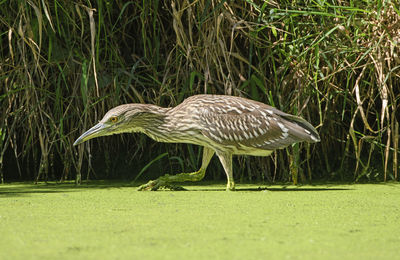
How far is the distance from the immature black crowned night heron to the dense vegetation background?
24 cm

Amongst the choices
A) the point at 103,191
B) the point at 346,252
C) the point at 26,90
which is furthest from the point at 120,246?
the point at 26,90

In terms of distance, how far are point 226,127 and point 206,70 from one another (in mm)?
511

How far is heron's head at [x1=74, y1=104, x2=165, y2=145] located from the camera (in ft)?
13.2

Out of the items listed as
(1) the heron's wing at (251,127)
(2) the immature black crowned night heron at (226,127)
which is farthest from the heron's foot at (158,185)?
(1) the heron's wing at (251,127)

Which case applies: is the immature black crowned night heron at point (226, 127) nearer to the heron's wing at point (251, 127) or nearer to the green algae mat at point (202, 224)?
the heron's wing at point (251, 127)

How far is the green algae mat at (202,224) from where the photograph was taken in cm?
203

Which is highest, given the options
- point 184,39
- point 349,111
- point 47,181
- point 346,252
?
point 184,39

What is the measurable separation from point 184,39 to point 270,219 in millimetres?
1884

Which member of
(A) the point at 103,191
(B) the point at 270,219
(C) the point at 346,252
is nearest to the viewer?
(C) the point at 346,252

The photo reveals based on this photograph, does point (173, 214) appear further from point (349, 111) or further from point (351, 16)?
point (349, 111)

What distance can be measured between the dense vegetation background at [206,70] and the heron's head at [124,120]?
0.25 metres

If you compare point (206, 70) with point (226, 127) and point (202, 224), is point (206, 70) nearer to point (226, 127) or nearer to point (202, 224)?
point (226, 127)

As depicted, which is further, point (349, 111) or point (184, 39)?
point (349, 111)

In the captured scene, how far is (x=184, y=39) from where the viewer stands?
426cm
